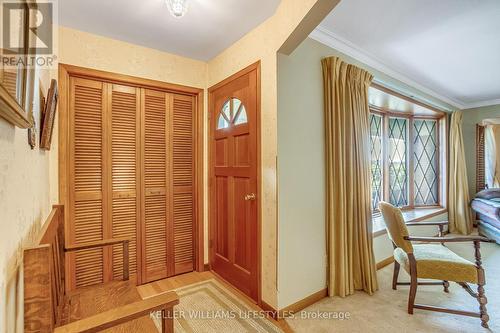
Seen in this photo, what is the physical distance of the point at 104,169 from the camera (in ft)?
7.39

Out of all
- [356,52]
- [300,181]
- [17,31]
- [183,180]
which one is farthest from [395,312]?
[17,31]

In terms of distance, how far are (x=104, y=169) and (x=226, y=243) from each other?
138cm

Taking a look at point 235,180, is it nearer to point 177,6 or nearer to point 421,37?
point 177,6

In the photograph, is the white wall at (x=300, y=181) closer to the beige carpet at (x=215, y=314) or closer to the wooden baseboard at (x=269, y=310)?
the wooden baseboard at (x=269, y=310)

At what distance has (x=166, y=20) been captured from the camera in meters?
1.99

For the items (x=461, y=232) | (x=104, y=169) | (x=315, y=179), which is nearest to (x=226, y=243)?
(x=315, y=179)

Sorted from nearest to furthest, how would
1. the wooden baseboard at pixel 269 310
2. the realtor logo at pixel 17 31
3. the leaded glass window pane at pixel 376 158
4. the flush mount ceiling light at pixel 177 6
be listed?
the realtor logo at pixel 17 31
the flush mount ceiling light at pixel 177 6
the wooden baseboard at pixel 269 310
the leaded glass window pane at pixel 376 158

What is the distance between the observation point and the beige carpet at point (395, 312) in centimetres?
180

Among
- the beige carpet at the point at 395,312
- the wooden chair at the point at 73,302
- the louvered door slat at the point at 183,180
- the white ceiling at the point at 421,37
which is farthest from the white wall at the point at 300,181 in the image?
the louvered door slat at the point at 183,180

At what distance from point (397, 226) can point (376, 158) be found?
187cm

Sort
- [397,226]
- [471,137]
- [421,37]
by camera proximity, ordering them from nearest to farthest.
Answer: [397,226] < [421,37] < [471,137]

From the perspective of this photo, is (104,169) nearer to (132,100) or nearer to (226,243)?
(132,100)

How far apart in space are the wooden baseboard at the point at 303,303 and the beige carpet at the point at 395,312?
1.6 inches

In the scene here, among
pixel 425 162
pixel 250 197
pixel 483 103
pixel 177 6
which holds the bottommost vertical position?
pixel 250 197
